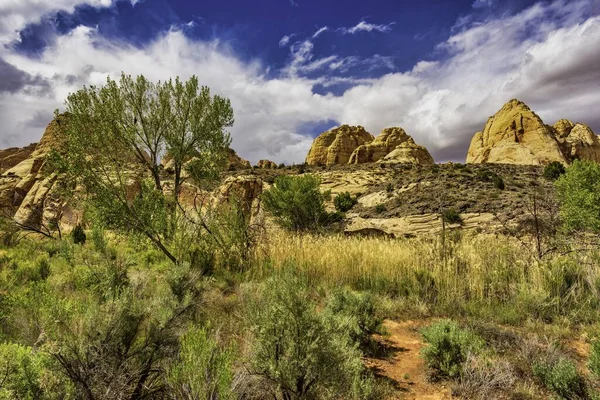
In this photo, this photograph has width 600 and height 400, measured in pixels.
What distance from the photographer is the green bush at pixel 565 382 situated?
9.94 feet

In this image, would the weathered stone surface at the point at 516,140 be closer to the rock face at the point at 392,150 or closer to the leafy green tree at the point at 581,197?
the rock face at the point at 392,150

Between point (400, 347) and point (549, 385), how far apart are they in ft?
5.66

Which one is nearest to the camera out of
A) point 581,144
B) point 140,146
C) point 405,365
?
point 405,365

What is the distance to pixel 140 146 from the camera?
1070 cm

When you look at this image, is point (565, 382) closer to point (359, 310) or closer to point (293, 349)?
point (359, 310)

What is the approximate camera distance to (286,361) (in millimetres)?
2316

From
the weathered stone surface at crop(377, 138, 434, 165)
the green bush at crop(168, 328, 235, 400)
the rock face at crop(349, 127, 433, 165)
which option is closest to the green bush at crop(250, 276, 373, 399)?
the green bush at crop(168, 328, 235, 400)

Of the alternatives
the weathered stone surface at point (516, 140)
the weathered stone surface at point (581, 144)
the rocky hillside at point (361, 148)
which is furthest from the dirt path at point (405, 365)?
the weathered stone surface at point (581, 144)

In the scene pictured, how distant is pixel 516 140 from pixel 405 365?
8618cm

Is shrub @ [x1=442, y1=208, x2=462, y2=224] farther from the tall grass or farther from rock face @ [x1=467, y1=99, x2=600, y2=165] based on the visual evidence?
rock face @ [x1=467, y1=99, x2=600, y2=165]

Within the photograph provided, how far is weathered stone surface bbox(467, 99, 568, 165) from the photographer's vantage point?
6756cm

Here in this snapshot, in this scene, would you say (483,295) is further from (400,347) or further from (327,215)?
(327,215)

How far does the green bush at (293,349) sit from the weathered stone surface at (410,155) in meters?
63.2

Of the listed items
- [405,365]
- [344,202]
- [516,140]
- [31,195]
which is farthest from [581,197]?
[516,140]
